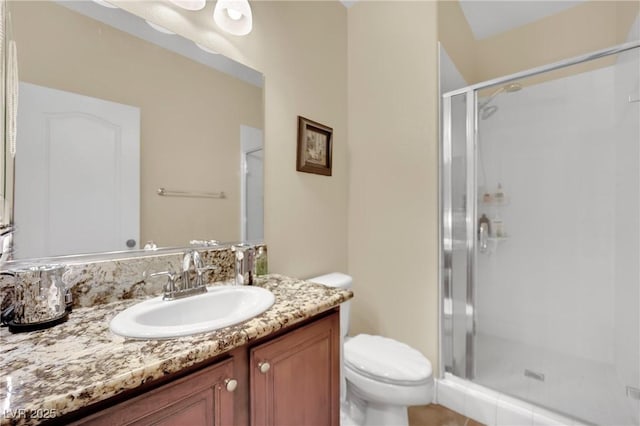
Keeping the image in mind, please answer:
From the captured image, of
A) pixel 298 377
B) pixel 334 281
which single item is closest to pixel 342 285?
pixel 334 281

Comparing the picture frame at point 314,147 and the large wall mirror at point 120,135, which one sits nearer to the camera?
the large wall mirror at point 120,135

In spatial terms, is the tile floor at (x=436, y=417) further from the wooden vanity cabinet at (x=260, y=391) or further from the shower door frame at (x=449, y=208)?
the wooden vanity cabinet at (x=260, y=391)

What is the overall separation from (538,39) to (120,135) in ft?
9.41

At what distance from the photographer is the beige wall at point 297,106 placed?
4.60 ft

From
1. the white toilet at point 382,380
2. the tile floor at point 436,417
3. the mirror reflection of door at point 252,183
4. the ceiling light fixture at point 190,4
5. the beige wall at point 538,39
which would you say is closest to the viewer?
the ceiling light fixture at point 190,4

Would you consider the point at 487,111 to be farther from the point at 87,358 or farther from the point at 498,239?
the point at 87,358

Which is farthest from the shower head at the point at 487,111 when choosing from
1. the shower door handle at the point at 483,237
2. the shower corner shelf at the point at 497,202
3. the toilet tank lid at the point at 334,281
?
the toilet tank lid at the point at 334,281

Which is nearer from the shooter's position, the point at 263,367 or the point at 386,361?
the point at 263,367

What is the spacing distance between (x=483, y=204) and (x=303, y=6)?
1799 mm

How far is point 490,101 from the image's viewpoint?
6.81ft

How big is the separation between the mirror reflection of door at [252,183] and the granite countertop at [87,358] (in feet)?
1.96

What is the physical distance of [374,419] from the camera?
133 centimetres

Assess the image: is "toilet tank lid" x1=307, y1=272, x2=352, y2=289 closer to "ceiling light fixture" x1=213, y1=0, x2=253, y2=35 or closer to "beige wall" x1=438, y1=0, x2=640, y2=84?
"ceiling light fixture" x1=213, y1=0, x2=253, y2=35

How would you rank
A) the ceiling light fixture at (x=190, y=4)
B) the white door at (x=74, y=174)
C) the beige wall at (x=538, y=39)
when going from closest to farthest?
the white door at (x=74, y=174), the ceiling light fixture at (x=190, y=4), the beige wall at (x=538, y=39)
